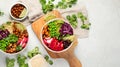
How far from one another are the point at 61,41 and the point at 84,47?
0.14 metres

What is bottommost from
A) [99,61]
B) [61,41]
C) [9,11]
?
[99,61]

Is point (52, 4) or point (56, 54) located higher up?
point (52, 4)

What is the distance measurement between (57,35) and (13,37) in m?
0.17

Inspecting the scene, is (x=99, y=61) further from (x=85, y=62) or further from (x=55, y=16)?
(x=55, y=16)

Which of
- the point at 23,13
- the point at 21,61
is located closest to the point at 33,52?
the point at 21,61

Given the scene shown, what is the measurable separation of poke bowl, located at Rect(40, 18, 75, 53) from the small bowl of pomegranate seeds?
0.37ft

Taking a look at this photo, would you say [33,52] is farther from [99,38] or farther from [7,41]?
[99,38]

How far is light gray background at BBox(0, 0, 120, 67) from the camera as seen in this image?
138 cm

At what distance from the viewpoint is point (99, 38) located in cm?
141

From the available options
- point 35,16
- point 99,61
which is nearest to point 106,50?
point 99,61

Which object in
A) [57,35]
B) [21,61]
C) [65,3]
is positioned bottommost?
[21,61]

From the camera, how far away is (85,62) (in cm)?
139

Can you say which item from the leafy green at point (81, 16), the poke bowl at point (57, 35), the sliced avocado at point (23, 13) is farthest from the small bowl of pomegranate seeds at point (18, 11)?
the leafy green at point (81, 16)

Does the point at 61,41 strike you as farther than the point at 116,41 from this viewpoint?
No
